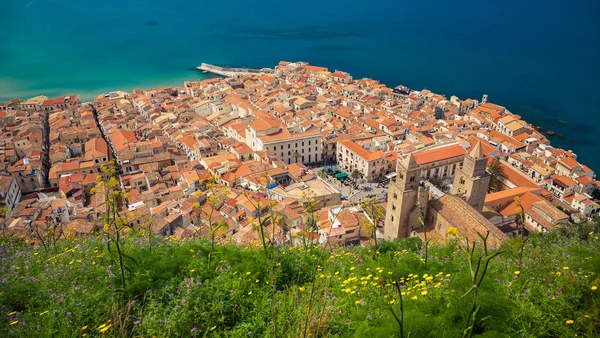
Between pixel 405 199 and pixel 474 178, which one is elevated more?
pixel 474 178

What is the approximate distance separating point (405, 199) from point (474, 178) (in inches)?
156

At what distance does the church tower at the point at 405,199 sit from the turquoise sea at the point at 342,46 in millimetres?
30569

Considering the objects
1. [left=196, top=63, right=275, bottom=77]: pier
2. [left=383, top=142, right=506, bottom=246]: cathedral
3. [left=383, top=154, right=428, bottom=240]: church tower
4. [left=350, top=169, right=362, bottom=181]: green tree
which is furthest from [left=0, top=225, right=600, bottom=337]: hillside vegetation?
[left=196, top=63, right=275, bottom=77]: pier

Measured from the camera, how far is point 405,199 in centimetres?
1644

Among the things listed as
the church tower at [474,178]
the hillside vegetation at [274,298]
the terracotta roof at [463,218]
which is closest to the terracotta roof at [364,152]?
the church tower at [474,178]

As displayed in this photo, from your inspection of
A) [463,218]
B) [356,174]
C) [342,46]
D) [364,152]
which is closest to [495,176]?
[364,152]

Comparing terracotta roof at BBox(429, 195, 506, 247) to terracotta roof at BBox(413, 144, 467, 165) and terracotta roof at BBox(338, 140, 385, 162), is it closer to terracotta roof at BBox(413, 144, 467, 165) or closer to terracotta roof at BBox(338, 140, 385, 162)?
terracotta roof at BBox(413, 144, 467, 165)

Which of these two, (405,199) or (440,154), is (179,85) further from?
(405,199)

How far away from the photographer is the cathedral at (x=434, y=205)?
1552 cm

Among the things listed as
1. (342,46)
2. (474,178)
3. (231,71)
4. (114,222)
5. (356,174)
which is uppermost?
(114,222)

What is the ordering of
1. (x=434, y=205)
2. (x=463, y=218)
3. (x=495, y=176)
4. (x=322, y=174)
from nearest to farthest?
(x=463, y=218) < (x=434, y=205) < (x=495, y=176) < (x=322, y=174)

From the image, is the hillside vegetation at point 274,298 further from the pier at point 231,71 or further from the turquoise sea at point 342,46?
the pier at point 231,71

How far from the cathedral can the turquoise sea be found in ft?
89.6

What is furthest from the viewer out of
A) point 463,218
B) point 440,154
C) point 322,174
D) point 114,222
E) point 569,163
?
point 322,174
